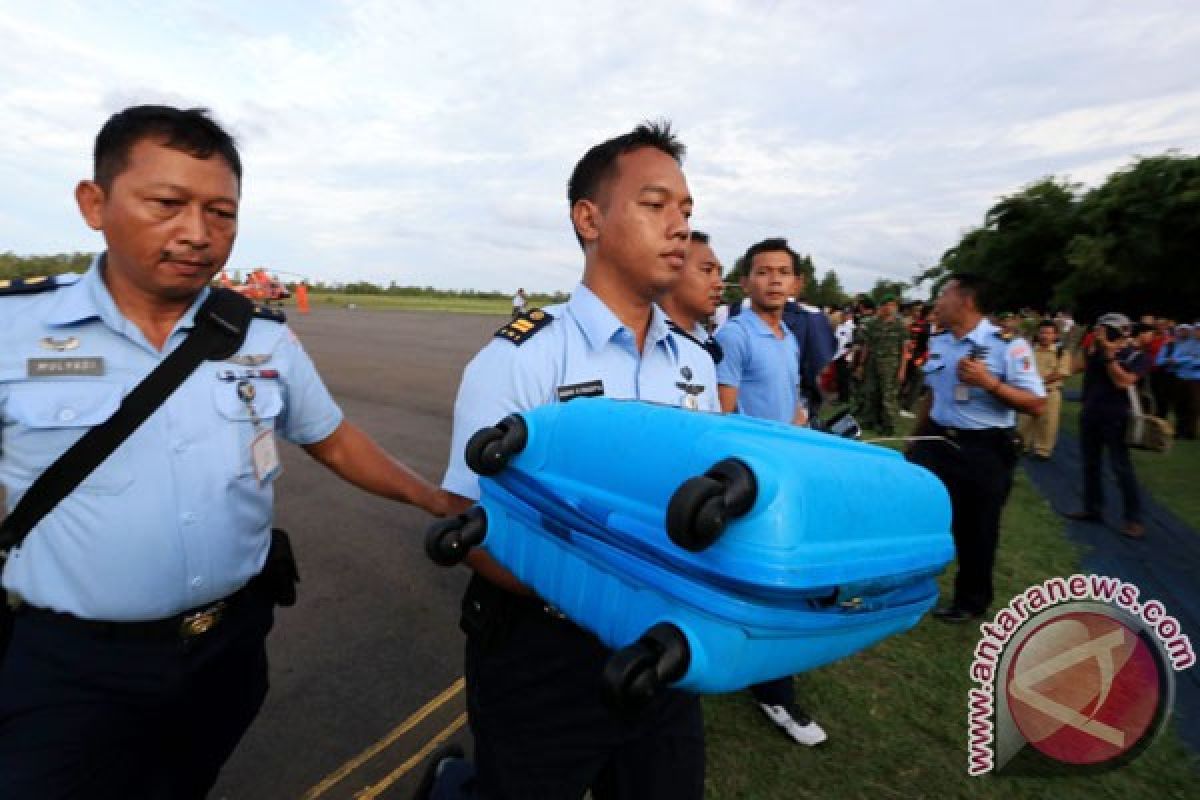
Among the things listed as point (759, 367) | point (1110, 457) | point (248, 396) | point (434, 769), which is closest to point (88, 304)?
point (248, 396)

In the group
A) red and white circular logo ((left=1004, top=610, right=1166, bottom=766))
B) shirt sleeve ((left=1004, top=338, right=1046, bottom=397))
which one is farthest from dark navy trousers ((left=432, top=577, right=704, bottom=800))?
shirt sleeve ((left=1004, top=338, right=1046, bottom=397))

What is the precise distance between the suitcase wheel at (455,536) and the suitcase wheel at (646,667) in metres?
0.44

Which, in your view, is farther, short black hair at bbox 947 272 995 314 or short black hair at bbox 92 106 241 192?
short black hair at bbox 947 272 995 314

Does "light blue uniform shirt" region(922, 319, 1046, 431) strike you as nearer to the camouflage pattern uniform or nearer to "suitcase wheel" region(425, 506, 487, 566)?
"suitcase wheel" region(425, 506, 487, 566)

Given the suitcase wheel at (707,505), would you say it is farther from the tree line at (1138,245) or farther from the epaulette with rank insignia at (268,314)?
the tree line at (1138,245)

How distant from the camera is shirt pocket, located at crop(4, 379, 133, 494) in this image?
1.31 metres

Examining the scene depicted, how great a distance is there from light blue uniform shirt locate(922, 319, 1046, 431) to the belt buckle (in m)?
3.74

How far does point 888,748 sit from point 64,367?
322 cm

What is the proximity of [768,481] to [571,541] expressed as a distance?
0.42 metres

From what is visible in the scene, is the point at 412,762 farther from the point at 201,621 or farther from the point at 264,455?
the point at 264,455

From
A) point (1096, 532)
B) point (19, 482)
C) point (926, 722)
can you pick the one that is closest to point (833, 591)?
point (19, 482)

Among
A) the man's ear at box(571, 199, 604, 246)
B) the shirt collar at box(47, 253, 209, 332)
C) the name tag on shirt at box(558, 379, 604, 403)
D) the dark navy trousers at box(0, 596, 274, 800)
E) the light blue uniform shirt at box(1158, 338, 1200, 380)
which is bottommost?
the light blue uniform shirt at box(1158, 338, 1200, 380)

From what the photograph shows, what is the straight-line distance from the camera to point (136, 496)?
4.41 feet
